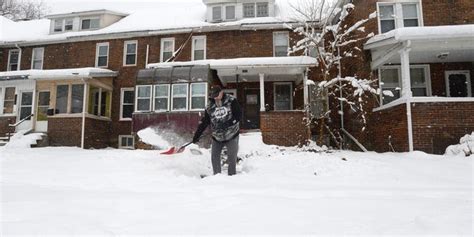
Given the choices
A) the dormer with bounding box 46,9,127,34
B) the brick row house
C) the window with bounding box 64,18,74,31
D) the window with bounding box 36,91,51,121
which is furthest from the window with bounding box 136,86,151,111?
the window with bounding box 64,18,74,31

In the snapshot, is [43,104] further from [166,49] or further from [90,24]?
[166,49]

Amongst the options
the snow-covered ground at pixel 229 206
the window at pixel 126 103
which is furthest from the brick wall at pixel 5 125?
the snow-covered ground at pixel 229 206

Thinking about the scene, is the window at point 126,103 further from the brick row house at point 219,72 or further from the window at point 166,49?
the window at point 166,49

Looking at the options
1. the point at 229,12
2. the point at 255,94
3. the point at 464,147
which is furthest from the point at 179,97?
the point at 464,147

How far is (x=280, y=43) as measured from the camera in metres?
14.8

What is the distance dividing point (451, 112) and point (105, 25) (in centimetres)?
1780

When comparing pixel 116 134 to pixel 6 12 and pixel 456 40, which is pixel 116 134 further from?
pixel 6 12

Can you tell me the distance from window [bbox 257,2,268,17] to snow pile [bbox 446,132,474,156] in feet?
36.1

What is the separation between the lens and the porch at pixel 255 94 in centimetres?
1085

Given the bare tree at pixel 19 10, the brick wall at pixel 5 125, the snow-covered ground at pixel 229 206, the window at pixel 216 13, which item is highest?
the bare tree at pixel 19 10

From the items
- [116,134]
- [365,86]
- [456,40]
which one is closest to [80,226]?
[365,86]

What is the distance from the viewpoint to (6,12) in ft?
96.4

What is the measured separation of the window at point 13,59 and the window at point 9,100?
7.14ft

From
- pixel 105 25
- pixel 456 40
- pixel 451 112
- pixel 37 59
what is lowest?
pixel 451 112
